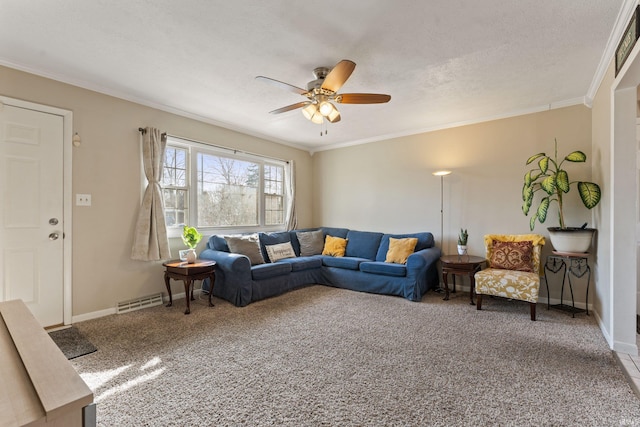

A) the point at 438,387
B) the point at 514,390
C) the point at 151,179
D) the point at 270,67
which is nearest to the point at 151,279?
the point at 151,179

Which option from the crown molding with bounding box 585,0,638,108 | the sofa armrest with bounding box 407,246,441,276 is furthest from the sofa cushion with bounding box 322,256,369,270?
the crown molding with bounding box 585,0,638,108

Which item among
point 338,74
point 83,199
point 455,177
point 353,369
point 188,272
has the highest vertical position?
point 338,74

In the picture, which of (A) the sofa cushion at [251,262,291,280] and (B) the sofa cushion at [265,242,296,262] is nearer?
(A) the sofa cushion at [251,262,291,280]

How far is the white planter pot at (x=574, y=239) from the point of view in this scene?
3148mm

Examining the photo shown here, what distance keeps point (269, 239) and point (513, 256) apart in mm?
3404

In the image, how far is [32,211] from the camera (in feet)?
9.50

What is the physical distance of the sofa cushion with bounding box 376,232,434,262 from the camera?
4.55 metres

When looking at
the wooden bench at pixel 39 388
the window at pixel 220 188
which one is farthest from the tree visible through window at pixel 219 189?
the wooden bench at pixel 39 388

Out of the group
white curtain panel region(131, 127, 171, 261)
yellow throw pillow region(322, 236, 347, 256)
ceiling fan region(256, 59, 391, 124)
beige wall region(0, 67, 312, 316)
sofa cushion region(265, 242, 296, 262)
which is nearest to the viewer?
ceiling fan region(256, 59, 391, 124)

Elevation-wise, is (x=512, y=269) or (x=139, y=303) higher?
(x=512, y=269)

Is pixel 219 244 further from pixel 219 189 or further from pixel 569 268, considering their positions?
pixel 569 268

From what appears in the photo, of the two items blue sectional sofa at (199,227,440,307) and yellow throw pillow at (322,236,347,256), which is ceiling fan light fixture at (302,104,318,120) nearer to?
blue sectional sofa at (199,227,440,307)

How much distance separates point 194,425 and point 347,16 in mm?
2735

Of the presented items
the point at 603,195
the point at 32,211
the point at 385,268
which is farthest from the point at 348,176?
the point at 32,211
